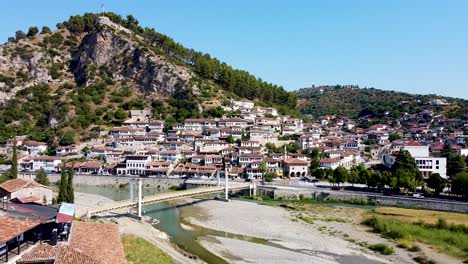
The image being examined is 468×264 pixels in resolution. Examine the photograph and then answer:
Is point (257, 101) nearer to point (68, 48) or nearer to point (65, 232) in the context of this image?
point (68, 48)

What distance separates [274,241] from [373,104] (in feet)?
422

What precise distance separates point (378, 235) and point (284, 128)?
5011 cm

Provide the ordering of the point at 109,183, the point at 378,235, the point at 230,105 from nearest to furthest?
the point at 378,235
the point at 109,183
the point at 230,105

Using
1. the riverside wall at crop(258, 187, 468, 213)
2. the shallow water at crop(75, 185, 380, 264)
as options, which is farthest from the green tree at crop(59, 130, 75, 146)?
the riverside wall at crop(258, 187, 468, 213)

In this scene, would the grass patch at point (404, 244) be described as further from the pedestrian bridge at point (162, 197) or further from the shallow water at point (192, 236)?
the pedestrian bridge at point (162, 197)

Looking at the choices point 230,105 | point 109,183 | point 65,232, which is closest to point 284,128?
point 230,105

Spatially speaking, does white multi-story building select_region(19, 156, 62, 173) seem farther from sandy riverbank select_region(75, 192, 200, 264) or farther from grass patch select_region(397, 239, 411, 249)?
grass patch select_region(397, 239, 411, 249)

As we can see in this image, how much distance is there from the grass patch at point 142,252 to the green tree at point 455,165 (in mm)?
50034

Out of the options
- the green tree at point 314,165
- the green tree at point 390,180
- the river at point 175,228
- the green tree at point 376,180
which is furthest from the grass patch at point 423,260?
the green tree at point 314,165

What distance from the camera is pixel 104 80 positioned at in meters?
103

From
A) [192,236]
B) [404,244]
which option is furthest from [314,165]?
[192,236]

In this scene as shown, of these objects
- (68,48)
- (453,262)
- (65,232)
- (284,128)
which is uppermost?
(68,48)

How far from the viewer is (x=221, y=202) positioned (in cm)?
4559

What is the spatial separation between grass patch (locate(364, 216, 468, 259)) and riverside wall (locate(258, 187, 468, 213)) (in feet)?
30.1
